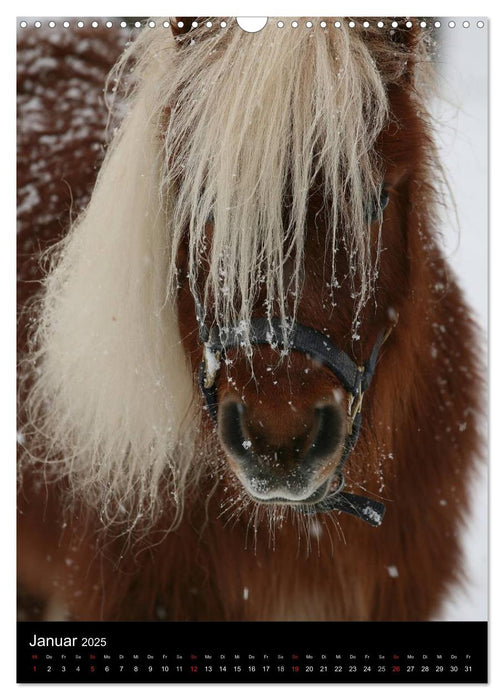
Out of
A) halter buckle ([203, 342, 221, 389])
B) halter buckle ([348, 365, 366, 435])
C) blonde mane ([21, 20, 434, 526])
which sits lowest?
halter buckle ([348, 365, 366, 435])

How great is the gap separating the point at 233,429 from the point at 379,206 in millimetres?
354

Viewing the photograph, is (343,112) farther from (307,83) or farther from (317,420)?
(317,420)

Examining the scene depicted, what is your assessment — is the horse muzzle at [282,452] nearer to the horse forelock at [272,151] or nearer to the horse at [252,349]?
the horse at [252,349]

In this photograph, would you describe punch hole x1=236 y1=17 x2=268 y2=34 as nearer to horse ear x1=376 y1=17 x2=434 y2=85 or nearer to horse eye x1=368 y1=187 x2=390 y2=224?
horse ear x1=376 y1=17 x2=434 y2=85

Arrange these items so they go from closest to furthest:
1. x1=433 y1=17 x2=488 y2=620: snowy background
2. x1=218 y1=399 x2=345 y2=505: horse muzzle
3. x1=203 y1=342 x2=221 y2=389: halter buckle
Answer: x1=218 y1=399 x2=345 y2=505: horse muzzle
x1=203 y1=342 x2=221 y2=389: halter buckle
x1=433 y1=17 x2=488 y2=620: snowy background

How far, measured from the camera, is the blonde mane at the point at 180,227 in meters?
0.88

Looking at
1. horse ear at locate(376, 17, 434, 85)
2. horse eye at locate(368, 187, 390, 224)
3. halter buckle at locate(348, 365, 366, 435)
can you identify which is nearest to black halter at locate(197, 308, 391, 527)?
halter buckle at locate(348, 365, 366, 435)

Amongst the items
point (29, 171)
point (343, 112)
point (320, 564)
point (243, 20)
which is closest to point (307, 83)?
point (343, 112)

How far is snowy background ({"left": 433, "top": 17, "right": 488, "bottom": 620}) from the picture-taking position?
107 centimetres

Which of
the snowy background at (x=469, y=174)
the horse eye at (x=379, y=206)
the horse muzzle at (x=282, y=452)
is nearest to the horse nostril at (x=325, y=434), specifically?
the horse muzzle at (x=282, y=452)

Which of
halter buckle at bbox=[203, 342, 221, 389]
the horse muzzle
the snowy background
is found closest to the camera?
the horse muzzle

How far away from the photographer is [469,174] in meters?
1.11

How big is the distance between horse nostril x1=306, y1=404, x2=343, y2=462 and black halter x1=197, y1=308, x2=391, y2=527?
6cm

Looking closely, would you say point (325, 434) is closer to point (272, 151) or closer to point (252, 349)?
point (252, 349)
